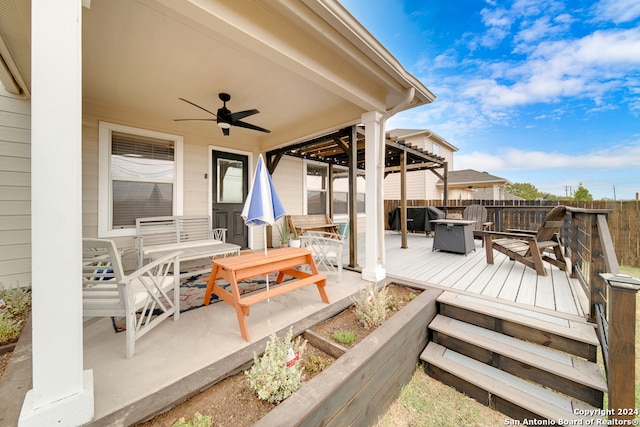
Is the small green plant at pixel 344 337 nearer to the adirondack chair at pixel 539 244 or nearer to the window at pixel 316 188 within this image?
the adirondack chair at pixel 539 244

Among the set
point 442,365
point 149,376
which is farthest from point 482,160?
point 149,376

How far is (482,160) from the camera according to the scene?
2222 centimetres

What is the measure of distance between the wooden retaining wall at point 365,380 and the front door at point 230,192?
12.7 ft

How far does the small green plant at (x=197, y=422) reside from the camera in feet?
3.59

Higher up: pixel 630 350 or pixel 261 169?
pixel 261 169

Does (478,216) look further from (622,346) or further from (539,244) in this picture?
(622,346)

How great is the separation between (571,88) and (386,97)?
14184 mm

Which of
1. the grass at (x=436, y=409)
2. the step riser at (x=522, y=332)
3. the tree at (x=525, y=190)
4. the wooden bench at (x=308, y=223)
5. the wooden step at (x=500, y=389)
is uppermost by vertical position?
the tree at (x=525, y=190)

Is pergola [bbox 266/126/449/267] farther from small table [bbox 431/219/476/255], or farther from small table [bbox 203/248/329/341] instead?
small table [bbox 203/248/329/341]

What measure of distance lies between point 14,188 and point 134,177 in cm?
124

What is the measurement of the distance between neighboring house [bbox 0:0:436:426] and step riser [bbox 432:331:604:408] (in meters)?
1.11

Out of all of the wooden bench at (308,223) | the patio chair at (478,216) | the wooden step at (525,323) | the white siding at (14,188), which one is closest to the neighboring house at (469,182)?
the patio chair at (478,216)

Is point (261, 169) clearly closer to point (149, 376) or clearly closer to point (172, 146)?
point (149, 376)

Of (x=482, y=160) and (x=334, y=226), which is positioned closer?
(x=334, y=226)
